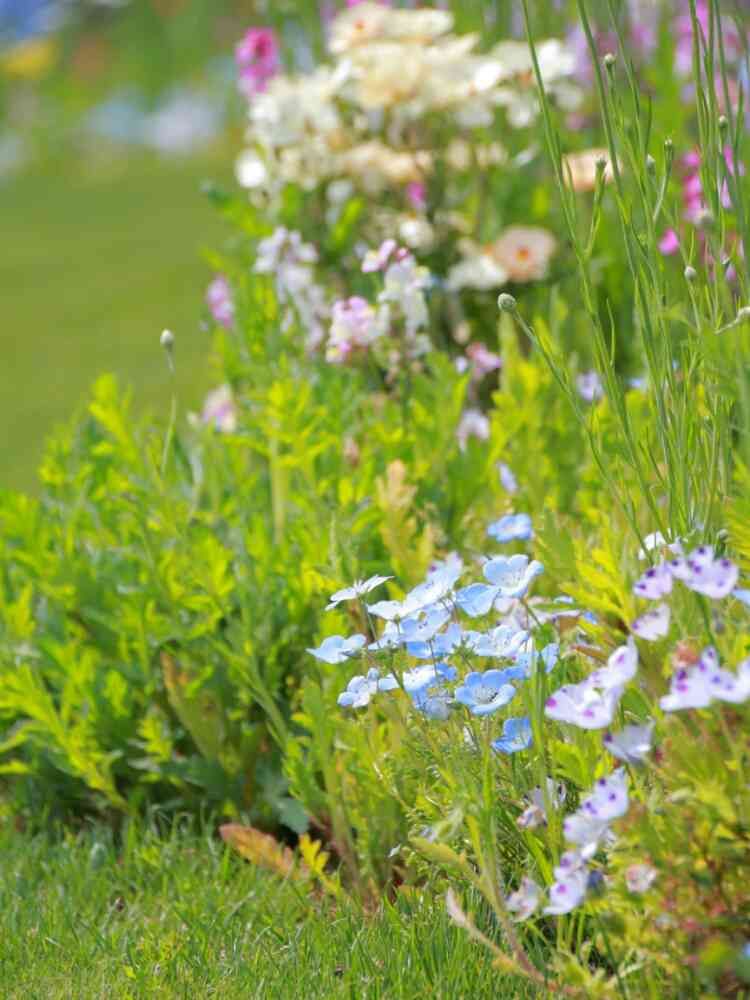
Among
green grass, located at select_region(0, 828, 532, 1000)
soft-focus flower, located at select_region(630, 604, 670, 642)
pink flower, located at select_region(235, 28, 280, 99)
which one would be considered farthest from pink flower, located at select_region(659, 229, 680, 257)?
soft-focus flower, located at select_region(630, 604, 670, 642)

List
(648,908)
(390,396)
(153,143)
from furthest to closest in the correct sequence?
1. (153,143)
2. (390,396)
3. (648,908)

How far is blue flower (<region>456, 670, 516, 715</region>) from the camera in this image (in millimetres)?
1484

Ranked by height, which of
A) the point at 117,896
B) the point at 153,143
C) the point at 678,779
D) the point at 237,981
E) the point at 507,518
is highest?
the point at 678,779

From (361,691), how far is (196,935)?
15.3 inches

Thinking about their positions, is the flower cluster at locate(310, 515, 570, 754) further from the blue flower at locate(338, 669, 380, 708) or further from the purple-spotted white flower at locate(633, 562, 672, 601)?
the purple-spotted white flower at locate(633, 562, 672, 601)

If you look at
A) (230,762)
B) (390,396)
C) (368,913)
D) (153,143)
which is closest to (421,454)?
(390,396)

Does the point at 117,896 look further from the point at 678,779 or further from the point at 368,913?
the point at 678,779

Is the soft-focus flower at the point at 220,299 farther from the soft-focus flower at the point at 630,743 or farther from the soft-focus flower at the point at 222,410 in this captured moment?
the soft-focus flower at the point at 630,743

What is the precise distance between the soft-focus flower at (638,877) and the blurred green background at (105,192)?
246 cm

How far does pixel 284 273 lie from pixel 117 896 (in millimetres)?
1302

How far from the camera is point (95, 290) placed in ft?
21.3

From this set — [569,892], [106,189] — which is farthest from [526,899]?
[106,189]

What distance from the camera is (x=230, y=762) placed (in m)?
2.09

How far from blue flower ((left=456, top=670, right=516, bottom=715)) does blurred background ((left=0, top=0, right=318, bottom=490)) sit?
154cm
